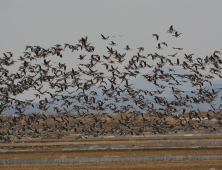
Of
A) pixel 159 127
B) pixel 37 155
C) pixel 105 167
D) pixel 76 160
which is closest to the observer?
pixel 105 167

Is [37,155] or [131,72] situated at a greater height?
[131,72]

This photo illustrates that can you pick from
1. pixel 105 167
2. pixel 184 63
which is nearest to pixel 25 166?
pixel 105 167

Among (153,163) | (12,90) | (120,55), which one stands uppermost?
(120,55)

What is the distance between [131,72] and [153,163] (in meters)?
22.6

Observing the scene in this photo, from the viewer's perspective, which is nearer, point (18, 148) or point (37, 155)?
point (37, 155)

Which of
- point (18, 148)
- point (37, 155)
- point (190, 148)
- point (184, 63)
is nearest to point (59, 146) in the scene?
point (18, 148)

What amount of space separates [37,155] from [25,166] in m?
8.98

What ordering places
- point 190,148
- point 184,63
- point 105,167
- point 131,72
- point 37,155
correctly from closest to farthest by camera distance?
point 105,167
point 37,155
point 190,148
point 184,63
point 131,72

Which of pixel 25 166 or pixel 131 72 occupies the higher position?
pixel 131 72

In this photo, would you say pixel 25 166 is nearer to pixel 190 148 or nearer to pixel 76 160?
pixel 76 160

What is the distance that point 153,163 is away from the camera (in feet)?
107

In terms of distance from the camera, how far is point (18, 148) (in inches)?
1960

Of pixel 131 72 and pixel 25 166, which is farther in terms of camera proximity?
pixel 131 72

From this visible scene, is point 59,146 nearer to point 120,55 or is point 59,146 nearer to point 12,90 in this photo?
point 12,90
